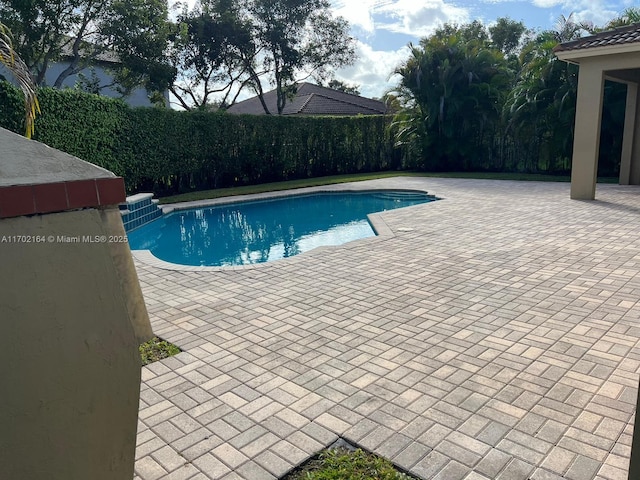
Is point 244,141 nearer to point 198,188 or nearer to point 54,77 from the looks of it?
point 198,188

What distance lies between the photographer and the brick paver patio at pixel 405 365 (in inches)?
122

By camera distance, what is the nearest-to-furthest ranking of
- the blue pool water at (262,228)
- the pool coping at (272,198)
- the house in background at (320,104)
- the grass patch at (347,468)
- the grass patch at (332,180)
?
the grass patch at (347,468) < the pool coping at (272,198) < the blue pool water at (262,228) < the grass patch at (332,180) < the house in background at (320,104)

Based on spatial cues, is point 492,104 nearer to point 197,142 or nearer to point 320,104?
point 320,104

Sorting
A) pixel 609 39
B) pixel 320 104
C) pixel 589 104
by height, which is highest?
pixel 320 104

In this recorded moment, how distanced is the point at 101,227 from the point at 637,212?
13.1 metres

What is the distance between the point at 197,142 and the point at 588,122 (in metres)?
12.9

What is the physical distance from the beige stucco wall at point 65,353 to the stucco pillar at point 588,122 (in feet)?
47.2

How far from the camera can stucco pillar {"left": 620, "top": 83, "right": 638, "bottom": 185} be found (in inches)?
667

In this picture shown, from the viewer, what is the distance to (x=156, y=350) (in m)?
4.76

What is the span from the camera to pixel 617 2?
18.7 meters

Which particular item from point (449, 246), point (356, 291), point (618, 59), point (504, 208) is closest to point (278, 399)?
point (356, 291)

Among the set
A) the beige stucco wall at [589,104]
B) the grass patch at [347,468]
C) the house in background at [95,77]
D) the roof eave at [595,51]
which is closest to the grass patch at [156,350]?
the grass patch at [347,468]

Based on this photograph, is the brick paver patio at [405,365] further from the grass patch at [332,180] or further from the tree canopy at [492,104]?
the tree canopy at [492,104]

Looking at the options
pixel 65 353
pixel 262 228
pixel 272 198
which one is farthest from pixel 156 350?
pixel 272 198
